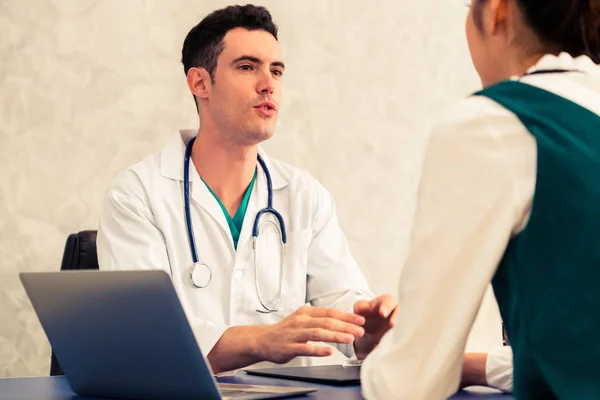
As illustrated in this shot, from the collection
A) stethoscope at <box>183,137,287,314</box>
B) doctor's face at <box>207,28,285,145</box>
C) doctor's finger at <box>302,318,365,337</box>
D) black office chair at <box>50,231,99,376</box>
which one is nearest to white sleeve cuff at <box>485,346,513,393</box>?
doctor's finger at <box>302,318,365,337</box>

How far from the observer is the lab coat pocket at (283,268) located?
2.08 m

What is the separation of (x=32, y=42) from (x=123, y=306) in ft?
6.08

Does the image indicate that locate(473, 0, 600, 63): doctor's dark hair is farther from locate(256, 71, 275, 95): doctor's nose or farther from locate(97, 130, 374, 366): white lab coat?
locate(256, 71, 275, 95): doctor's nose

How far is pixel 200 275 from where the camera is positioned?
201cm

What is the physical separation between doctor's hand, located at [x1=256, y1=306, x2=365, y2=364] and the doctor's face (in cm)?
82

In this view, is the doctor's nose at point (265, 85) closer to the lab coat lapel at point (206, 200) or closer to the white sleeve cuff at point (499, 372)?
the lab coat lapel at point (206, 200)

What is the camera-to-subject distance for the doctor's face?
89.5 inches

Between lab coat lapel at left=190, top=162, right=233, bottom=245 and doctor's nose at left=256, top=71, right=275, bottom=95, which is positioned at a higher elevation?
doctor's nose at left=256, top=71, right=275, bottom=95

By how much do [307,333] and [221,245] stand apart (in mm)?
699

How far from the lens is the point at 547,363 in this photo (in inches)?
27.6

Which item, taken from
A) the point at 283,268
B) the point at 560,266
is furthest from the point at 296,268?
the point at 560,266

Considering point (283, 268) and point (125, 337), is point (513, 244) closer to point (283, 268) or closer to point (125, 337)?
point (125, 337)

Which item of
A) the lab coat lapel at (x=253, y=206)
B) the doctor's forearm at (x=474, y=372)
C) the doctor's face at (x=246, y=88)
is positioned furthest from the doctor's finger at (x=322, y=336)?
the doctor's face at (x=246, y=88)

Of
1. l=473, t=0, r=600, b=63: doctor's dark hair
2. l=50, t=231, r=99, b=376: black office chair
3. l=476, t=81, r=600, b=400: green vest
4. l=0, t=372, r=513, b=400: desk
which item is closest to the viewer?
l=476, t=81, r=600, b=400: green vest
